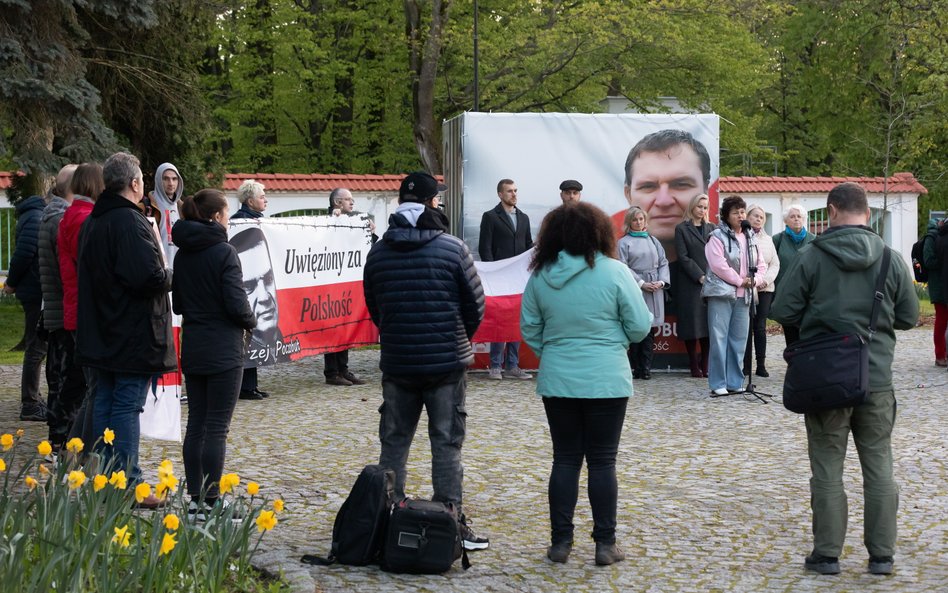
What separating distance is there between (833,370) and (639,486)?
7.72 ft

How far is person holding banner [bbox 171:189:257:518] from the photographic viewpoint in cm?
657

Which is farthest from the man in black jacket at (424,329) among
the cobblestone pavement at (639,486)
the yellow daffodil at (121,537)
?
the yellow daffodil at (121,537)

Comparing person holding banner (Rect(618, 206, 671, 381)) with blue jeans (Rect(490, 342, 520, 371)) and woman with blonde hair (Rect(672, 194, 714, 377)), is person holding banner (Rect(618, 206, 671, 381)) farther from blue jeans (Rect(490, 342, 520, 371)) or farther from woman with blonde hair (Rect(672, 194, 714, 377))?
blue jeans (Rect(490, 342, 520, 371))

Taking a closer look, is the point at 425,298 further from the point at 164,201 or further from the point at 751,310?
the point at 751,310

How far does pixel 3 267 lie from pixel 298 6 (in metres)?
15.4

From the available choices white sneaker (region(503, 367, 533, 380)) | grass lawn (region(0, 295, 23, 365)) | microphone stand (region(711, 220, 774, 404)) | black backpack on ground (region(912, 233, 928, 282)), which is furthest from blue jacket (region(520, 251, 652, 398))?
grass lawn (region(0, 295, 23, 365))

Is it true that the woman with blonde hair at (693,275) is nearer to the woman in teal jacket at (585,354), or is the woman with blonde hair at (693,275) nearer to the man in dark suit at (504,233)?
the man in dark suit at (504,233)

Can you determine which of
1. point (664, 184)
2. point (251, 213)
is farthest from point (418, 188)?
point (664, 184)

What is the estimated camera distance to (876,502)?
5.89 metres

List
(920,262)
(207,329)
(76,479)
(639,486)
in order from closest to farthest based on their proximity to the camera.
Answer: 1. (76,479)
2. (207,329)
3. (639,486)
4. (920,262)

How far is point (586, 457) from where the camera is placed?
604 cm

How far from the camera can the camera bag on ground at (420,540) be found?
5734mm

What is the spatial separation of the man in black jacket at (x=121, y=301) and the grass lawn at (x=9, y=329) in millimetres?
9397

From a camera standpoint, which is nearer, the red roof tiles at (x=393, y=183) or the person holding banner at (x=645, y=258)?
the person holding banner at (x=645, y=258)
